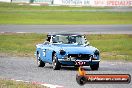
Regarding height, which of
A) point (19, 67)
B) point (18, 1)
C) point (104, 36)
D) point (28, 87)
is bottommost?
point (18, 1)

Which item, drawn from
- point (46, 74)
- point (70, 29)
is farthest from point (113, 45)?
point (46, 74)

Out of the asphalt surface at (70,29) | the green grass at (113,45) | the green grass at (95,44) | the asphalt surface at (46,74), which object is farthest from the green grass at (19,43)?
the asphalt surface at (46,74)

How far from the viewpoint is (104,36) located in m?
40.4

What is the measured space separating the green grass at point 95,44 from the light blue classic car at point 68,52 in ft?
17.3

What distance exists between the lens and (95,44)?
115 ft

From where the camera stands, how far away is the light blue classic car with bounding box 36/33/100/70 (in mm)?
20422

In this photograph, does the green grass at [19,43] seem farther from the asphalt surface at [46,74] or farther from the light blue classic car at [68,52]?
the light blue classic car at [68,52]

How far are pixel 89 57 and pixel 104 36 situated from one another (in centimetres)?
2000

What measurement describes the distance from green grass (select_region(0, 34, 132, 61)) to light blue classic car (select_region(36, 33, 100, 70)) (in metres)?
5.28

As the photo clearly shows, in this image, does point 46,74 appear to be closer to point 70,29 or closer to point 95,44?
point 95,44

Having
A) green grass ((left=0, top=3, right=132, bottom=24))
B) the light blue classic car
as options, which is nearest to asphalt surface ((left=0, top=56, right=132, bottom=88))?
the light blue classic car

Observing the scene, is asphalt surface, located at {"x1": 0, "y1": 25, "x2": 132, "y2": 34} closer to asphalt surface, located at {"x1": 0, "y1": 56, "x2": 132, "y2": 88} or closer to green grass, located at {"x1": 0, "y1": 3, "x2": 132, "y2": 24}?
green grass, located at {"x1": 0, "y1": 3, "x2": 132, "y2": 24}

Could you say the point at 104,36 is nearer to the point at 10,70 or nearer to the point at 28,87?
the point at 10,70

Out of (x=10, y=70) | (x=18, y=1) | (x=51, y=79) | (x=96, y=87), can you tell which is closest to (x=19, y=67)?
(x=10, y=70)
